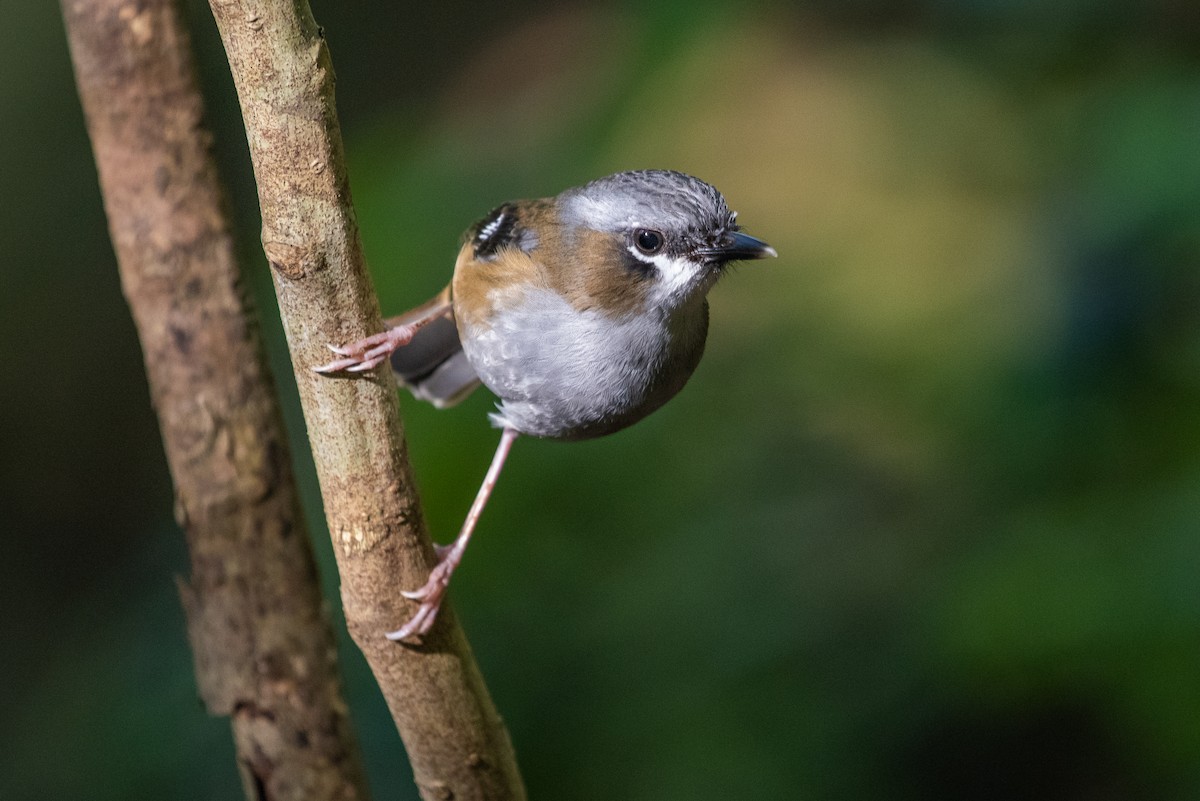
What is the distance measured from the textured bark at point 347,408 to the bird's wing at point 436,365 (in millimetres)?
738

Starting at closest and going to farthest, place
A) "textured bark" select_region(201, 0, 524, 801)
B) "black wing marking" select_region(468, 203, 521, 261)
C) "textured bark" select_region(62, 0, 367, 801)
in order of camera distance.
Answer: "textured bark" select_region(201, 0, 524, 801), "black wing marking" select_region(468, 203, 521, 261), "textured bark" select_region(62, 0, 367, 801)

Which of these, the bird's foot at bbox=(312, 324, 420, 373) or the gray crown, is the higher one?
the gray crown

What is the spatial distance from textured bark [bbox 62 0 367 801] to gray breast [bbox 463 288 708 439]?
855 mm

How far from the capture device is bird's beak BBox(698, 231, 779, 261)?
2.39m

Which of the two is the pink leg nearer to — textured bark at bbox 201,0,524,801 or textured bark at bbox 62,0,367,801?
textured bark at bbox 201,0,524,801

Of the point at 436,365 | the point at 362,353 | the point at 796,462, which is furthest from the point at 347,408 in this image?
the point at 796,462

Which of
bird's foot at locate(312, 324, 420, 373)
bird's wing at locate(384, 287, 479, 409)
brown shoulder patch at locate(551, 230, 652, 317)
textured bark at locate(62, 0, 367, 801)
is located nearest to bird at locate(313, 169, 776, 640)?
brown shoulder patch at locate(551, 230, 652, 317)

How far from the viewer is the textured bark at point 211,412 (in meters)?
3.02

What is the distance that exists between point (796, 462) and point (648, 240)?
225 cm

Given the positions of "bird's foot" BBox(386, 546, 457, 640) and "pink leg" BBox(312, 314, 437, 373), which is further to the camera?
"bird's foot" BBox(386, 546, 457, 640)

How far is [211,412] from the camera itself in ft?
10.0

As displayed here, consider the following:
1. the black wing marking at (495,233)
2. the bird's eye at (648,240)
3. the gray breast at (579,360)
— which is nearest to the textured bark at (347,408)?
the gray breast at (579,360)

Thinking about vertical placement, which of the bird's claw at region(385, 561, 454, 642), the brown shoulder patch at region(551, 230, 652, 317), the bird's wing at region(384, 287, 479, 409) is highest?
the bird's wing at region(384, 287, 479, 409)

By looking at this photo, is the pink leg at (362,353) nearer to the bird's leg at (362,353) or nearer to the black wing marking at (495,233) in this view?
the bird's leg at (362,353)
